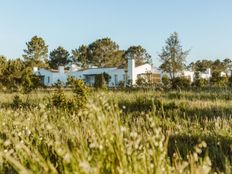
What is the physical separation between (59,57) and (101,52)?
9.62 m

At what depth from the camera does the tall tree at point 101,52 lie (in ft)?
244

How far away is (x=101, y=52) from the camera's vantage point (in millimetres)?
74688

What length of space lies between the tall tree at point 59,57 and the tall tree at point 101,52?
5416 mm

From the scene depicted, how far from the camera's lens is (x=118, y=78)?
53.8 metres

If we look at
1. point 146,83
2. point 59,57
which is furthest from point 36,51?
point 146,83

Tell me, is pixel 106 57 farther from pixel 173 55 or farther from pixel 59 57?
pixel 173 55

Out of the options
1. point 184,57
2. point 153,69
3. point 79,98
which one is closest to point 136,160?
point 79,98

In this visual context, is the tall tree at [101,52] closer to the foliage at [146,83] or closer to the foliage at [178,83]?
the foliage at [146,83]

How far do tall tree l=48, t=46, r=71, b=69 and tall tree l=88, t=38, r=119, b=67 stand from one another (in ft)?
17.8

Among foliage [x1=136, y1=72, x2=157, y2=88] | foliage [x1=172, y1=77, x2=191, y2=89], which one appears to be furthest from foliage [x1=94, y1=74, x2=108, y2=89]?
foliage [x1=172, y1=77, x2=191, y2=89]

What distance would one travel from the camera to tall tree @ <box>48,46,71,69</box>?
77125 millimetres

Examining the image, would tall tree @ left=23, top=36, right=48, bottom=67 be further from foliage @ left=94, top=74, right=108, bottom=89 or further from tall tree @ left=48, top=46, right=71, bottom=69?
foliage @ left=94, top=74, right=108, bottom=89

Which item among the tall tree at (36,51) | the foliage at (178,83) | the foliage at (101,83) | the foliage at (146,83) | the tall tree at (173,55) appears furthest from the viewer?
the tall tree at (36,51)

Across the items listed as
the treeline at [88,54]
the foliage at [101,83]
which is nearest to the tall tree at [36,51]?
the treeline at [88,54]
